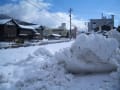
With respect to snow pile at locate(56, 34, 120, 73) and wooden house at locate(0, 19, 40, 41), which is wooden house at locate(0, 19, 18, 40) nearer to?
wooden house at locate(0, 19, 40, 41)

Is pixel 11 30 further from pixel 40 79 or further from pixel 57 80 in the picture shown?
pixel 57 80

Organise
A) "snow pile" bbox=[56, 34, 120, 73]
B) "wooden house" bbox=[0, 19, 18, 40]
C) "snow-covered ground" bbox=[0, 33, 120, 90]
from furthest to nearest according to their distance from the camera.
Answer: "wooden house" bbox=[0, 19, 18, 40] → "snow pile" bbox=[56, 34, 120, 73] → "snow-covered ground" bbox=[0, 33, 120, 90]

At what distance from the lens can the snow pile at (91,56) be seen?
255 inches

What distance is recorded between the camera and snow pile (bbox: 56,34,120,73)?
21.3 ft

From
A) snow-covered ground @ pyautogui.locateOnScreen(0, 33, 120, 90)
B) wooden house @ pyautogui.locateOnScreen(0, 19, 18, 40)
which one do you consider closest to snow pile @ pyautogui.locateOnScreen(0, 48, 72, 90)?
snow-covered ground @ pyautogui.locateOnScreen(0, 33, 120, 90)

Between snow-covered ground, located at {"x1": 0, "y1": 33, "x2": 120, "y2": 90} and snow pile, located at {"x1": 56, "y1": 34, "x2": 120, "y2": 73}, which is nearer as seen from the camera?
snow-covered ground, located at {"x1": 0, "y1": 33, "x2": 120, "y2": 90}

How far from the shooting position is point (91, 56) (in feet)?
21.8

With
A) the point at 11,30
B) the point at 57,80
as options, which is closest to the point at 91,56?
the point at 57,80

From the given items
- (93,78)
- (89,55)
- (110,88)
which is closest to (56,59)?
(89,55)

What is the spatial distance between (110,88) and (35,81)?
8.17 ft

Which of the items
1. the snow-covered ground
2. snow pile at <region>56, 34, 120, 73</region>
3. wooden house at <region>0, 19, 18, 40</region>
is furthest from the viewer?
wooden house at <region>0, 19, 18, 40</region>

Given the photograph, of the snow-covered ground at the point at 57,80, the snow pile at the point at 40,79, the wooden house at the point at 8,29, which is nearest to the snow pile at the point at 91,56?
the snow-covered ground at the point at 57,80

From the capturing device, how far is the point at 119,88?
16.0 feet

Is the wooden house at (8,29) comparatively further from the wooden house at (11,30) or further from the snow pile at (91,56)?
the snow pile at (91,56)
